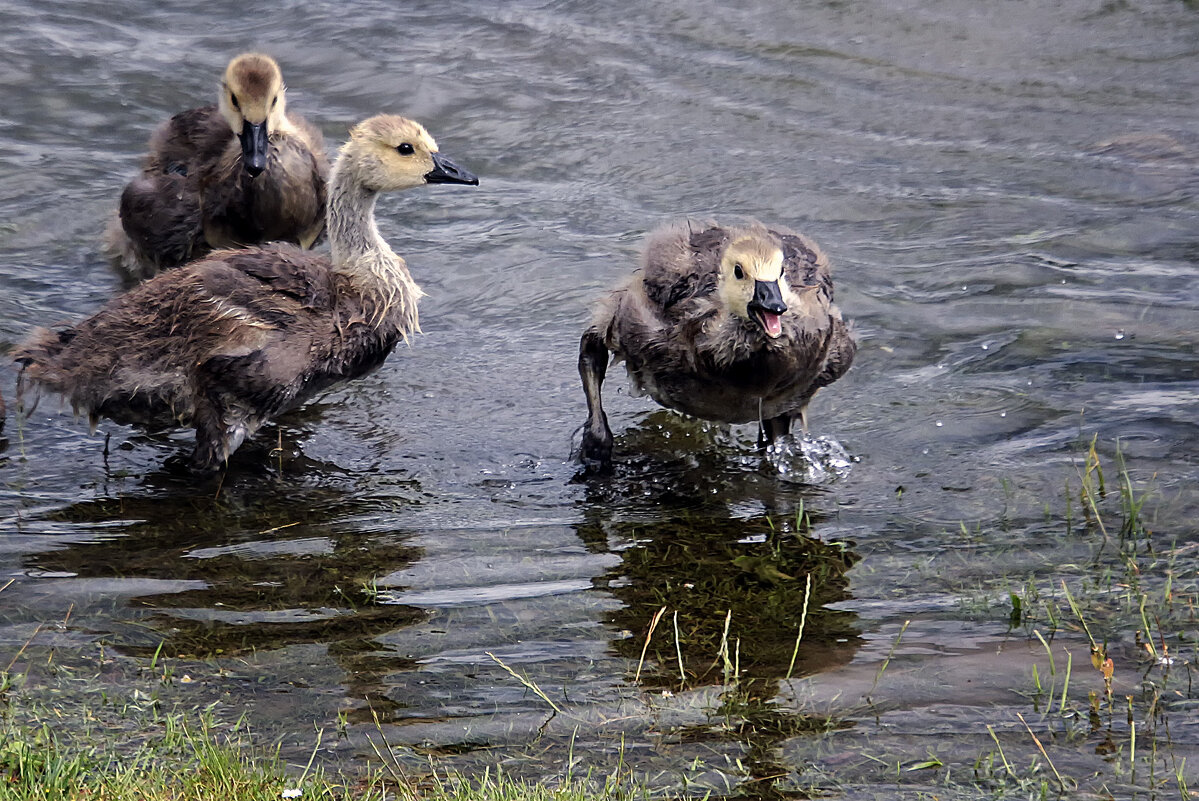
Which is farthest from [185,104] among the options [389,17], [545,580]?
[545,580]

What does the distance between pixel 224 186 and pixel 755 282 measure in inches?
164

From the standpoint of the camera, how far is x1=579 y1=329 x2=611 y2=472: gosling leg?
7023 mm

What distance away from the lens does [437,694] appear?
15.6ft

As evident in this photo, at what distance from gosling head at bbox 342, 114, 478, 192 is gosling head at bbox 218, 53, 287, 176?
996 millimetres

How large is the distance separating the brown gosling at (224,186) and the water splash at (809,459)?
359 cm

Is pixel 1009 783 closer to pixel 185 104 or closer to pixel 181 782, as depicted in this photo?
pixel 181 782

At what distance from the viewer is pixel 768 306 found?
235 inches

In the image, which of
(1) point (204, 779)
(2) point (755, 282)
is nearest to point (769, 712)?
(1) point (204, 779)

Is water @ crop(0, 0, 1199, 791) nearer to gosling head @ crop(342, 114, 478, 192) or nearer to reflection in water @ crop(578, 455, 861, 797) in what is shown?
reflection in water @ crop(578, 455, 861, 797)

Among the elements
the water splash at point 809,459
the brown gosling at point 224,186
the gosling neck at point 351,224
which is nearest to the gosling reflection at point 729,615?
the water splash at point 809,459

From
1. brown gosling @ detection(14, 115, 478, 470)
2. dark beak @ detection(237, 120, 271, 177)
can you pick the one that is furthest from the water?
dark beak @ detection(237, 120, 271, 177)

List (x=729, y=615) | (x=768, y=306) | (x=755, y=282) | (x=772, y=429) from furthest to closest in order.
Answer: (x=772, y=429), (x=755, y=282), (x=768, y=306), (x=729, y=615)

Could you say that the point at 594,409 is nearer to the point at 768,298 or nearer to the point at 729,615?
the point at 768,298

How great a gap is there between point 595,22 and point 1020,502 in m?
9.07
